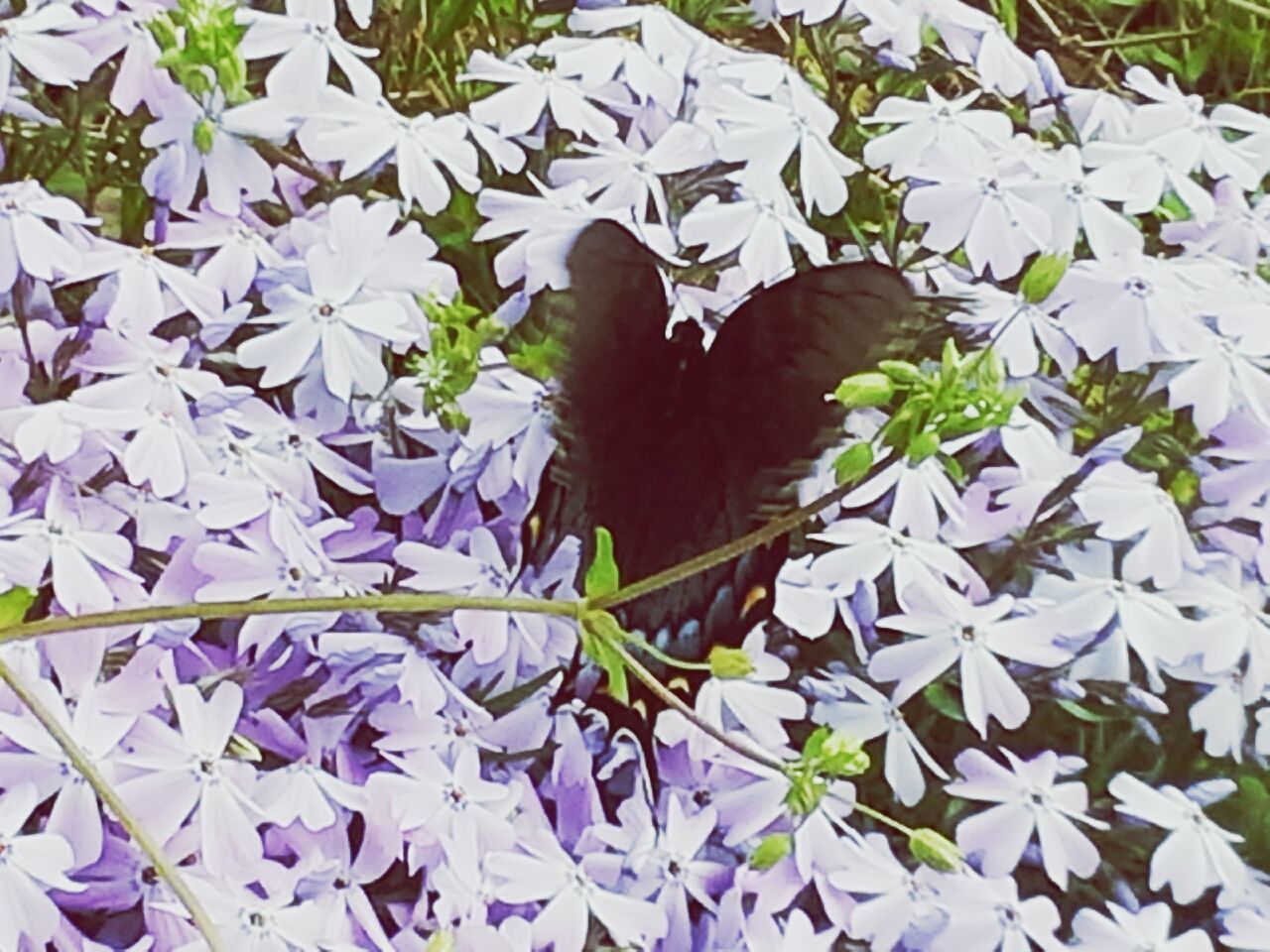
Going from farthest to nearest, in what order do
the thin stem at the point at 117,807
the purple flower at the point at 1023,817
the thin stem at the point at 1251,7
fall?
1. the thin stem at the point at 1251,7
2. the purple flower at the point at 1023,817
3. the thin stem at the point at 117,807

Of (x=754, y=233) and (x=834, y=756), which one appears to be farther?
(x=754, y=233)

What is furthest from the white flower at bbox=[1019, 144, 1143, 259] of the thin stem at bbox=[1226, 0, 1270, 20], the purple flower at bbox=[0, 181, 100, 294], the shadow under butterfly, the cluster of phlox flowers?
the purple flower at bbox=[0, 181, 100, 294]

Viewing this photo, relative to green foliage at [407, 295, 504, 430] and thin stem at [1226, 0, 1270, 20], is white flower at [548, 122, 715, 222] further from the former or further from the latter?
thin stem at [1226, 0, 1270, 20]

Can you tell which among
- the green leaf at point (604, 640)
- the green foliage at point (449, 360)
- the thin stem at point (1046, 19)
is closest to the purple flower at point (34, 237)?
the green foliage at point (449, 360)

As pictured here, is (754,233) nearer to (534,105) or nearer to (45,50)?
(534,105)

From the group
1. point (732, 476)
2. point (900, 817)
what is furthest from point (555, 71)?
point (900, 817)

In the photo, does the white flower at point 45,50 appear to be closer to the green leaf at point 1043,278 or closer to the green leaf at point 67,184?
the green leaf at point 67,184

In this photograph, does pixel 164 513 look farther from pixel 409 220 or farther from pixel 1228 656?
pixel 1228 656

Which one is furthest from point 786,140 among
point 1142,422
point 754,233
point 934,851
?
point 934,851
